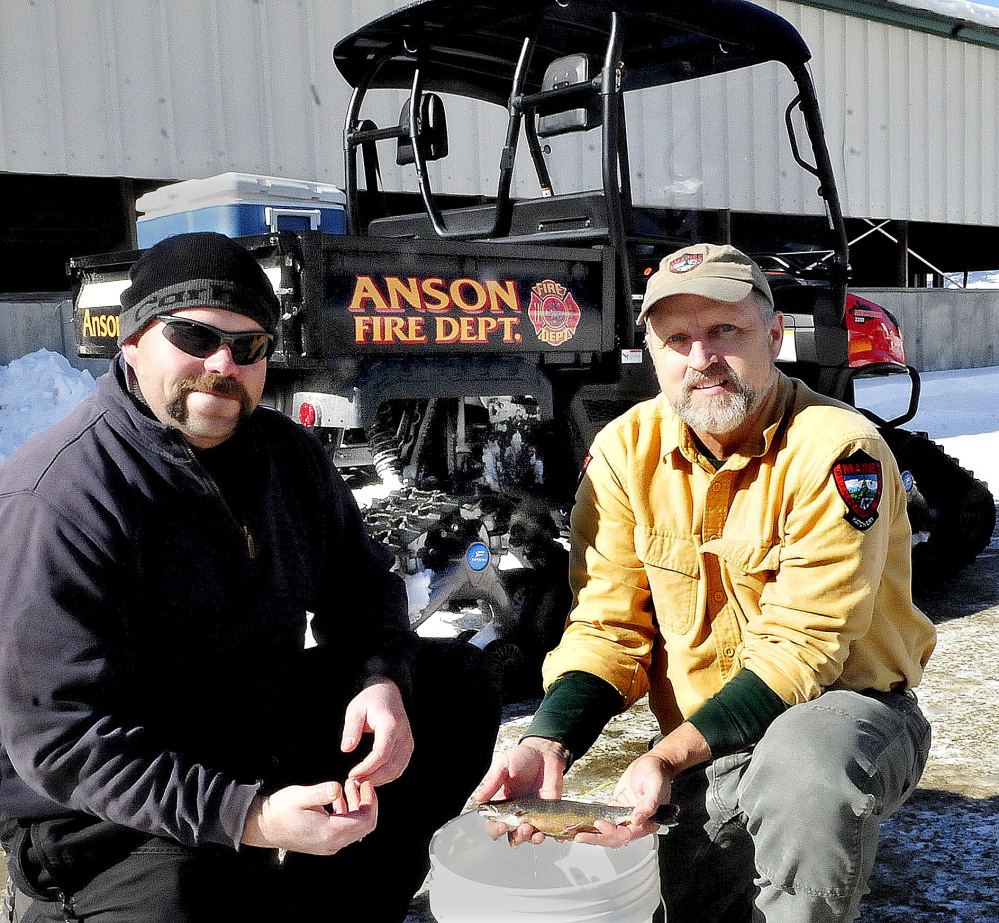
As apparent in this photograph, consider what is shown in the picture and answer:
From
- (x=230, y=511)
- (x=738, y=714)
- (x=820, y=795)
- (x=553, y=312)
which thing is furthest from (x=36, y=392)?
(x=820, y=795)

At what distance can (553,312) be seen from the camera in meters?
4.09

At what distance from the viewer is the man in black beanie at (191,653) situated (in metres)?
1.83

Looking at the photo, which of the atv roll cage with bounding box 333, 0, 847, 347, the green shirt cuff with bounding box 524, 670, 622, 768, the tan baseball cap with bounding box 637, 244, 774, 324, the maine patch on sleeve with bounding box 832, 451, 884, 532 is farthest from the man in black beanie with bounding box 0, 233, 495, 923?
the atv roll cage with bounding box 333, 0, 847, 347

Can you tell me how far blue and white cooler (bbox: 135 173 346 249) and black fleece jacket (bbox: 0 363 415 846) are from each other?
6.77ft

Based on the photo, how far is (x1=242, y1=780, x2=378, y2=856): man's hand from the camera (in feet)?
5.96

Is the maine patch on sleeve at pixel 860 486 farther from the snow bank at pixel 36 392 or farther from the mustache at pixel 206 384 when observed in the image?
the snow bank at pixel 36 392

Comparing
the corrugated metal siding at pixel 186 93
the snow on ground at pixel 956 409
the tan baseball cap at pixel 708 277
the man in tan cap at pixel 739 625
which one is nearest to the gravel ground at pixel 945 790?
the man in tan cap at pixel 739 625

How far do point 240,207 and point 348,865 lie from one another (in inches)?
107

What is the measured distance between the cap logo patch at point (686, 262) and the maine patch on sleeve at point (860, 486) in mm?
482

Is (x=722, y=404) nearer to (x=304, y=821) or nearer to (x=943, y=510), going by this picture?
(x=304, y=821)

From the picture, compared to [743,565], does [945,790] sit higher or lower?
lower

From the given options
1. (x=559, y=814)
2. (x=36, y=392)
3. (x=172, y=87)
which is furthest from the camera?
(x=172, y=87)

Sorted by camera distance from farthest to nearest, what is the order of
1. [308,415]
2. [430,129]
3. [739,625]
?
[430,129] → [308,415] → [739,625]

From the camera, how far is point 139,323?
208cm
